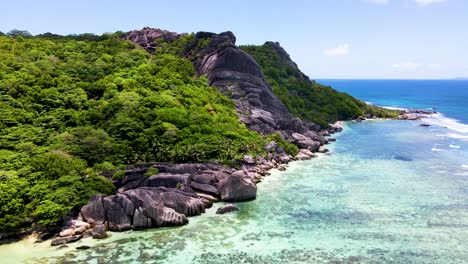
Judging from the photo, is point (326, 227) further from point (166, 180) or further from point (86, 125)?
point (86, 125)

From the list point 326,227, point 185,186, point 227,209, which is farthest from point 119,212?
point 326,227

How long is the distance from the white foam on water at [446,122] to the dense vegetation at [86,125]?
2590 inches

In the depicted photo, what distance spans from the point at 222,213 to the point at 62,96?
3277cm

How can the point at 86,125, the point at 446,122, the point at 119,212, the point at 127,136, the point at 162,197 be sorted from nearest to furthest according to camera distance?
the point at 119,212 → the point at 162,197 → the point at 127,136 → the point at 86,125 → the point at 446,122

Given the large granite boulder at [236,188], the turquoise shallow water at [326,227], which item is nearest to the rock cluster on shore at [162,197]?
the large granite boulder at [236,188]

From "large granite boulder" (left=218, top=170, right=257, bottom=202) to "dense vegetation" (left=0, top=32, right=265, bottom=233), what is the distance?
872cm

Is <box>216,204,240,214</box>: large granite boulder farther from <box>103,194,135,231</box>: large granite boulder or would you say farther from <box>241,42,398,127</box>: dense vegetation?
<box>241,42,398,127</box>: dense vegetation

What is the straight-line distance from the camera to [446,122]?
120562 millimetres

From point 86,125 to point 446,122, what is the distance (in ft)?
350

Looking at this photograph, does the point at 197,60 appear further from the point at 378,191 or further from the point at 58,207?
the point at 58,207

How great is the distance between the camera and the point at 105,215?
37.2 m

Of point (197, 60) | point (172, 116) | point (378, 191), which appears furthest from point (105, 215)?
point (197, 60)

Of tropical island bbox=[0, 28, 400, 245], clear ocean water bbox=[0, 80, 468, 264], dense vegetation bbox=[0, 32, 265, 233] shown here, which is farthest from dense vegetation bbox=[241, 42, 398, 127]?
clear ocean water bbox=[0, 80, 468, 264]

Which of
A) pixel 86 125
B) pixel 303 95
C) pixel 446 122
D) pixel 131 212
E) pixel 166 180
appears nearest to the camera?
→ pixel 131 212
